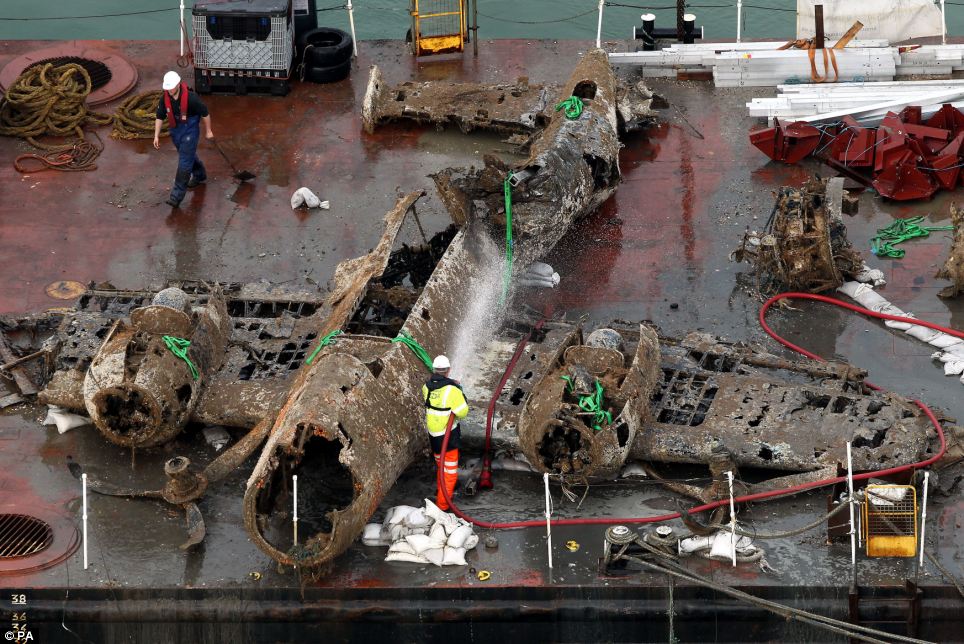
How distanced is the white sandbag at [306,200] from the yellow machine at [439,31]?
198 inches

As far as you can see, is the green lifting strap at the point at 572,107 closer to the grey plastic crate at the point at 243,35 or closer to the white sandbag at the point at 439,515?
the grey plastic crate at the point at 243,35

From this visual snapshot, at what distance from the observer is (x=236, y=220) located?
67.8ft

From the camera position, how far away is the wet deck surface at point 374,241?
14227 mm

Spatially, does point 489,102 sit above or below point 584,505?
above

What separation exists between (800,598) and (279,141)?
11998 millimetres

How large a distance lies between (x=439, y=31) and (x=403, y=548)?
13.4 m

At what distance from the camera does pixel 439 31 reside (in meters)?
25.6

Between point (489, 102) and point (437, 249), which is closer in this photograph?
point (437, 249)

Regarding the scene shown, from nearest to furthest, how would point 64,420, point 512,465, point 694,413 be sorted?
point 512,465, point 694,413, point 64,420

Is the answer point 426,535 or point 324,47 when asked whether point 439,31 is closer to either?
point 324,47

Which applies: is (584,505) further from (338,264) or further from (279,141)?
(279,141)

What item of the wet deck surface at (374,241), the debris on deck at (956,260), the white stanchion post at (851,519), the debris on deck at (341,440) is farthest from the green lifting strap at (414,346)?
the debris on deck at (956,260)

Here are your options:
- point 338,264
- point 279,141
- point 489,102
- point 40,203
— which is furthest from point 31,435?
point 489,102

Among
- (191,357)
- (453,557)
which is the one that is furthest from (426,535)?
(191,357)
